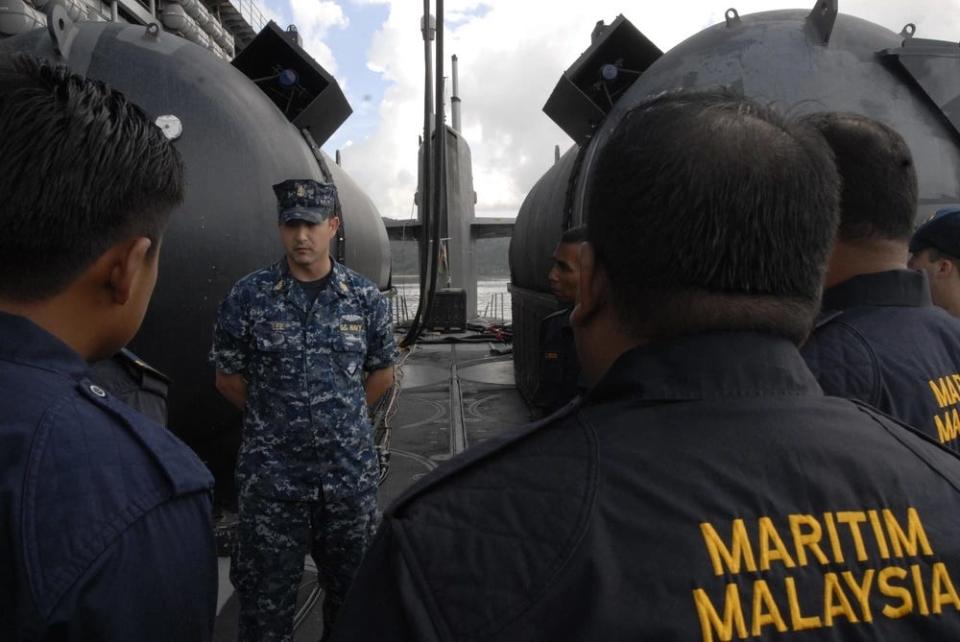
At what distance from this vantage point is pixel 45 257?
111 centimetres

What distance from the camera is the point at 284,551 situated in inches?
117

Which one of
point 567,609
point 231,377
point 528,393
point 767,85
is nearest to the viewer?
point 567,609

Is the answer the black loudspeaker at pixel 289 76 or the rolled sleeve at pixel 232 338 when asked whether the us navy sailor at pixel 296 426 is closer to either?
the rolled sleeve at pixel 232 338

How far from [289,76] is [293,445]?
266 cm

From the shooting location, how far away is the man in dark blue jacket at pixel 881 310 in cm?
164

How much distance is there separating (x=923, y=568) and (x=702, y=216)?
51 centimetres

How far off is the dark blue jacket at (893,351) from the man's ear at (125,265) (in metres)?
1.42

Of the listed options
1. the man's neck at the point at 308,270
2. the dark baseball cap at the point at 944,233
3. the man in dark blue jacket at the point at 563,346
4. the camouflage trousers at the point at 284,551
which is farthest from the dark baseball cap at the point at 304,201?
the dark baseball cap at the point at 944,233

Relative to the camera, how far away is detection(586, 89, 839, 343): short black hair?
3.18 ft

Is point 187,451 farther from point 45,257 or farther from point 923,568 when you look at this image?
point 923,568

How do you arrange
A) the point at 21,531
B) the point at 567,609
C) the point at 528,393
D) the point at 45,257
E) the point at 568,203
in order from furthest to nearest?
the point at 528,393 → the point at 568,203 → the point at 45,257 → the point at 21,531 → the point at 567,609

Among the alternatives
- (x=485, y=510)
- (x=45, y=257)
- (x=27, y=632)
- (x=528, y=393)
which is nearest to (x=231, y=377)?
(x=45, y=257)

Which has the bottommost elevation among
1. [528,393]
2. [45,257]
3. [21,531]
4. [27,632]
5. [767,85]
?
[528,393]

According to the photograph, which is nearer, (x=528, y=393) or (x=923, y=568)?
(x=923, y=568)
